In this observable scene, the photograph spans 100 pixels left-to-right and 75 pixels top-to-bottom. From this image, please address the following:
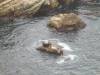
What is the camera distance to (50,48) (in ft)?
111

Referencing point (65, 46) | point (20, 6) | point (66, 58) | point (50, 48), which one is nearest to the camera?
point (66, 58)

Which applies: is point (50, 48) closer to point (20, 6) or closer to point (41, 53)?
point (41, 53)

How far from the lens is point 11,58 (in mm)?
32750

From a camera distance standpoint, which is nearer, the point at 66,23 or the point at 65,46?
the point at 65,46

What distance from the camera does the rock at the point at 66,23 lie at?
40.2 m

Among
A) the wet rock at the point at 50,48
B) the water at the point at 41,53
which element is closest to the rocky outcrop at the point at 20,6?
the water at the point at 41,53

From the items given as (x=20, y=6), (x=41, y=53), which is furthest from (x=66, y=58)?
(x=20, y=6)

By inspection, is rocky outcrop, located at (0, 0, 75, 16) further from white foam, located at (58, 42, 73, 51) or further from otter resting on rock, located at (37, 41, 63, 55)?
otter resting on rock, located at (37, 41, 63, 55)

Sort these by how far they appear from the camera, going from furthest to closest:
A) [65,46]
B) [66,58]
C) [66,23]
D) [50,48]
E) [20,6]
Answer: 1. [20,6]
2. [66,23]
3. [65,46]
4. [50,48]
5. [66,58]

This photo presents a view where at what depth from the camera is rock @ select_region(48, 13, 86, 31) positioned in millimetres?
40219

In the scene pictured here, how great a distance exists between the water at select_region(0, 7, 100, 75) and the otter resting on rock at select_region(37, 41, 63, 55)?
56 centimetres

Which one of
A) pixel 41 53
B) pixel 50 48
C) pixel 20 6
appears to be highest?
pixel 20 6

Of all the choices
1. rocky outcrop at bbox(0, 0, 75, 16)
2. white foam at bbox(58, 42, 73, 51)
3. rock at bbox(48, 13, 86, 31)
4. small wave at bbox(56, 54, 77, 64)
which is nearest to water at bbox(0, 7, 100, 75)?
small wave at bbox(56, 54, 77, 64)

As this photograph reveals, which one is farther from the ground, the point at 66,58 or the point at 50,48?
the point at 50,48
